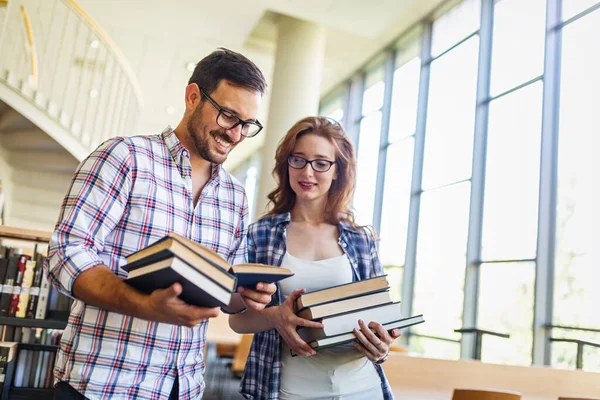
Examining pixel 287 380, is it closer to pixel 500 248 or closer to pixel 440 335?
pixel 500 248

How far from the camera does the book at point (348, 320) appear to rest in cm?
133

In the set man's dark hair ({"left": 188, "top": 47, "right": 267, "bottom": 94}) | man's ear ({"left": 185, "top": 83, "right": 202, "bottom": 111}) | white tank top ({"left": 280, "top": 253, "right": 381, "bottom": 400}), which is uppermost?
man's dark hair ({"left": 188, "top": 47, "right": 267, "bottom": 94})

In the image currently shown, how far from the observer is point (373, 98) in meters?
8.41

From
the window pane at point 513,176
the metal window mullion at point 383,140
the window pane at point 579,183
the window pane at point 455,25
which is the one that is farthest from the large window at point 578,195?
the metal window mullion at point 383,140

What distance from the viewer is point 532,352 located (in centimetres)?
471

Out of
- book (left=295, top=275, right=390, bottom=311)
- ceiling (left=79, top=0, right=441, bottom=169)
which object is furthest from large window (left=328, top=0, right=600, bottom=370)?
book (left=295, top=275, right=390, bottom=311)

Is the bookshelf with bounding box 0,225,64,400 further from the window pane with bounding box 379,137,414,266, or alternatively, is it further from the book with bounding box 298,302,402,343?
the window pane with bounding box 379,137,414,266

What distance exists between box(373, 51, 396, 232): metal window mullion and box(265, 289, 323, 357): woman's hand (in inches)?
250

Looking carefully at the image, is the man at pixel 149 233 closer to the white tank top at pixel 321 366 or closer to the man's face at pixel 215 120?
the man's face at pixel 215 120

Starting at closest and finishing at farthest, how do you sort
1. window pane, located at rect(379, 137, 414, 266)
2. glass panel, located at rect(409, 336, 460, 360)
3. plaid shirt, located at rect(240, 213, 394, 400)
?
plaid shirt, located at rect(240, 213, 394, 400)
glass panel, located at rect(409, 336, 460, 360)
window pane, located at rect(379, 137, 414, 266)

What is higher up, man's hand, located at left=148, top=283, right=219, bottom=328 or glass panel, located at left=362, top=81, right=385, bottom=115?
glass panel, located at left=362, top=81, right=385, bottom=115

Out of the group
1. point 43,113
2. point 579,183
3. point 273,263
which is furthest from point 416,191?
point 273,263

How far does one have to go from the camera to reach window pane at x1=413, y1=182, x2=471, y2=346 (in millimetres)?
5844

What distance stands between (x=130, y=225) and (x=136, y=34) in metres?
7.92
